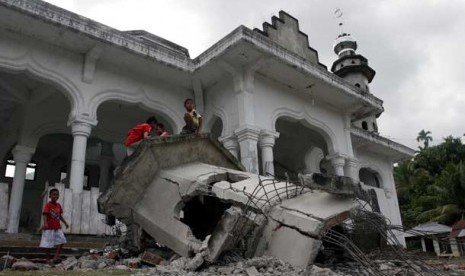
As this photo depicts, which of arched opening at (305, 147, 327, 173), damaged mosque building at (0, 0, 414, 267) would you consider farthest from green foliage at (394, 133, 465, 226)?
arched opening at (305, 147, 327, 173)

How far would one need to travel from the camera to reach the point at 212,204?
551cm

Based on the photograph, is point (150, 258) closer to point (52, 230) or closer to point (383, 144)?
point (52, 230)

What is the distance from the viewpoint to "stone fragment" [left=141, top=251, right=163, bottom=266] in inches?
183

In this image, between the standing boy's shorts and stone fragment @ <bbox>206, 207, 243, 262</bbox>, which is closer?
stone fragment @ <bbox>206, 207, 243, 262</bbox>

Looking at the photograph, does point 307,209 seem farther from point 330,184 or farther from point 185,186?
point 185,186

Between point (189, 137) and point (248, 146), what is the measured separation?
3.80 metres

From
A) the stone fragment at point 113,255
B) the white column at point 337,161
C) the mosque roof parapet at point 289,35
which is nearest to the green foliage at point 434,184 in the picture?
the white column at point 337,161

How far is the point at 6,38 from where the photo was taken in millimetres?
8000

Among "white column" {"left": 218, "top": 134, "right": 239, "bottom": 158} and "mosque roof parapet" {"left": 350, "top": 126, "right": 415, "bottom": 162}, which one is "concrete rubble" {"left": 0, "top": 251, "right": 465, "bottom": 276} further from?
"mosque roof parapet" {"left": 350, "top": 126, "right": 415, "bottom": 162}

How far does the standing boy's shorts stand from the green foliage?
2445 centimetres

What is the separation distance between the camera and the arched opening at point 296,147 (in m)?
13.0

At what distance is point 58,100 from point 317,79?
22.8 feet

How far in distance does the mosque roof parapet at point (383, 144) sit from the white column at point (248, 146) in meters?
5.76

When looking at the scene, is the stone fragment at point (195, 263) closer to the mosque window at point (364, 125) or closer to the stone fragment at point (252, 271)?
the stone fragment at point (252, 271)
